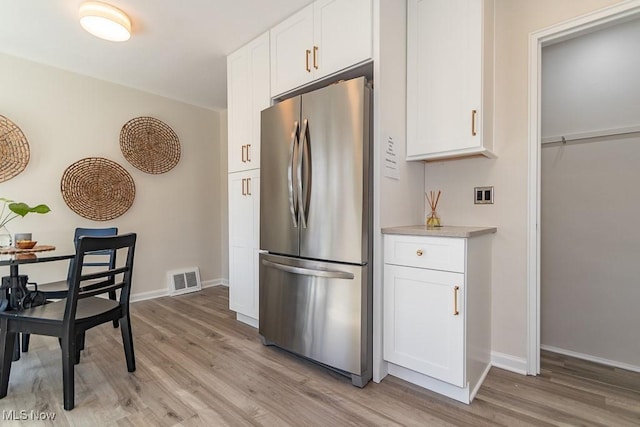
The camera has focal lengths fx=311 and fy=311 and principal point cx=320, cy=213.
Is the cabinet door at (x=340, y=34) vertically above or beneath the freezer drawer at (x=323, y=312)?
above

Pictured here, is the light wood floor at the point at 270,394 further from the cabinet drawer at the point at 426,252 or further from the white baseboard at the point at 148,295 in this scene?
the white baseboard at the point at 148,295

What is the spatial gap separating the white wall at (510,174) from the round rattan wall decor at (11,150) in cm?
396

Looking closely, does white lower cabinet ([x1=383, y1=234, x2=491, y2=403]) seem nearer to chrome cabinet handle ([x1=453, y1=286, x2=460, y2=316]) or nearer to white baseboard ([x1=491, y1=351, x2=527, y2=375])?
chrome cabinet handle ([x1=453, y1=286, x2=460, y2=316])

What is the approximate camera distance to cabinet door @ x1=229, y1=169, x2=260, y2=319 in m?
2.74

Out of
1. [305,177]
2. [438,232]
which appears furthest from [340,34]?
[438,232]

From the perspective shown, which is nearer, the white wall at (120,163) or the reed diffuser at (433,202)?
the reed diffuser at (433,202)

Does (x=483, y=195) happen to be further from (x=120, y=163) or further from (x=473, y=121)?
(x=120, y=163)

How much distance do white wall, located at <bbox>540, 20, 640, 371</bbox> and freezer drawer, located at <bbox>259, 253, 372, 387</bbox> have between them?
158cm

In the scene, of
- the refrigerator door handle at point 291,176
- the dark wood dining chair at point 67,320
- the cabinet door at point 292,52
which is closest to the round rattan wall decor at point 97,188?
the dark wood dining chair at point 67,320

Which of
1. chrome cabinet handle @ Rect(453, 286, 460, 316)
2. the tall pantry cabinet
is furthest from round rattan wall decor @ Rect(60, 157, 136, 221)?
chrome cabinet handle @ Rect(453, 286, 460, 316)

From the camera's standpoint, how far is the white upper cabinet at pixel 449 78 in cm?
187

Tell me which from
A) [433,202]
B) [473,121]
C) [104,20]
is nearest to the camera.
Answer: [473,121]

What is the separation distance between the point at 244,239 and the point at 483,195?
199cm

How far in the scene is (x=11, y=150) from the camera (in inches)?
113
